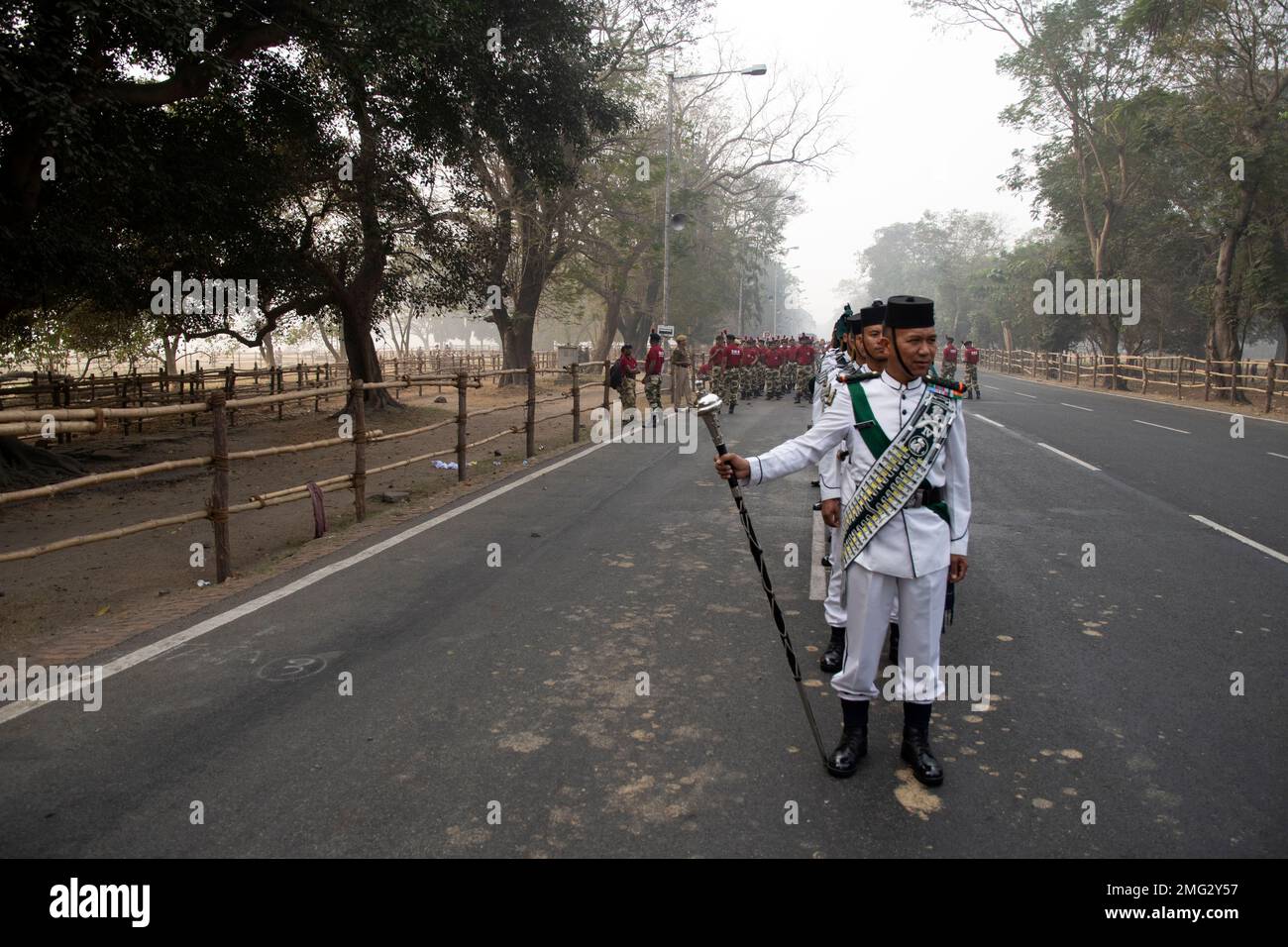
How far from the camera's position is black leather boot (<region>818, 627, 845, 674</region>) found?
4477 millimetres

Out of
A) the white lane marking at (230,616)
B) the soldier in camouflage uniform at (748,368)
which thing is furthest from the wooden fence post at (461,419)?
the soldier in camouflage uniform at (748,368)

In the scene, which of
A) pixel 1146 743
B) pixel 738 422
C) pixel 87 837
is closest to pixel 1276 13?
pixel 738 422

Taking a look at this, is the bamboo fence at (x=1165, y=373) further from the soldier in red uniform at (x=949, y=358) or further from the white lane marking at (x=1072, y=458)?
the white lane marking at (x=1072, y=458)

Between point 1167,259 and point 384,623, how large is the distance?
1542 inches

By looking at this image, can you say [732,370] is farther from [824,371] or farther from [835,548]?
[835,548]

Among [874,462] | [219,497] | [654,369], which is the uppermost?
[654,369]

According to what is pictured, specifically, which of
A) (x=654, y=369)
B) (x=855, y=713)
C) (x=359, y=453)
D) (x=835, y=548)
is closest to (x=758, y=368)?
(x=654, y=369)

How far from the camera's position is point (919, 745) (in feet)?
11.2

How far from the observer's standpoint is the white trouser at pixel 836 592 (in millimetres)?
4602

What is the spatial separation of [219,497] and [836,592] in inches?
172

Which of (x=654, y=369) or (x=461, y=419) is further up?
(x=654, y=369)

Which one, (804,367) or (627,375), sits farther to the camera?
(804,367)

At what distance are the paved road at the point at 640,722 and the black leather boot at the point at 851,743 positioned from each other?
64 mm

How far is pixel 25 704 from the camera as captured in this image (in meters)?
3.97
